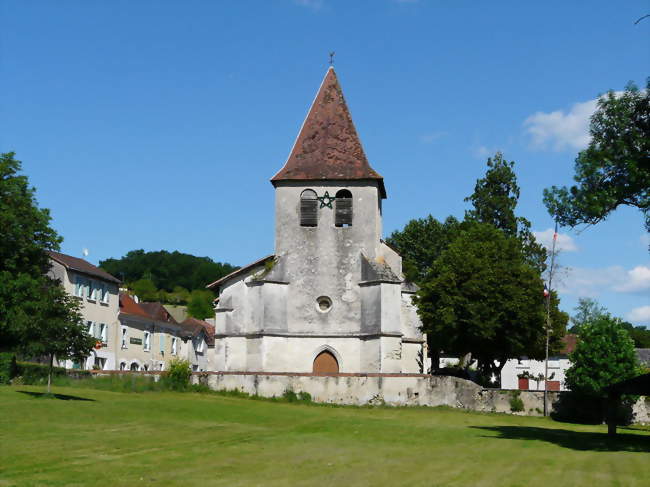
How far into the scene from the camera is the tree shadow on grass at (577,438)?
23159mm

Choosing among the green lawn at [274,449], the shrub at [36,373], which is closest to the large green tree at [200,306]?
the shrub at [36,373]

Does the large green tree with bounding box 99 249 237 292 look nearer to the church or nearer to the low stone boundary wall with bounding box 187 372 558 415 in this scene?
the church

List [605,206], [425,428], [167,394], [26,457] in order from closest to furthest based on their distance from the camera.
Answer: [26,457] < [605,206] < [425,428] < [167,394]

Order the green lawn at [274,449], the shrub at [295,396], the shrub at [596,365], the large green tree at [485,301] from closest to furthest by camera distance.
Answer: the green lawn at [274,449] → the shrub at [295,396] → the shrub at [596,365] → the large green tree at [485,301]

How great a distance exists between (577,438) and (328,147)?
985 inches

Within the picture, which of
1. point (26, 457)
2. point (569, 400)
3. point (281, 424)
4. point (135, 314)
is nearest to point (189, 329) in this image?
point (135, 314)

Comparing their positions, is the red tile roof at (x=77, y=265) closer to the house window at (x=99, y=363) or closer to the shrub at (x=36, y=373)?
the house window at (x=99, y=363)

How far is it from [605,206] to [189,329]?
64.7 meters

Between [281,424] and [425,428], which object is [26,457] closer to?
[281,424]

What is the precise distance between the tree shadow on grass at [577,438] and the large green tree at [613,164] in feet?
22.2

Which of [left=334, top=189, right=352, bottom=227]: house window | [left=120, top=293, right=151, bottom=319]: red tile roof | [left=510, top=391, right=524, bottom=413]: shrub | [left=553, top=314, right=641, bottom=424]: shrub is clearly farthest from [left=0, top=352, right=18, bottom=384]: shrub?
[left=120, top=293, right=151, bottom=319]: red tile roof

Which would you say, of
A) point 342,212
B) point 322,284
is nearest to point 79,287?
point 322,284

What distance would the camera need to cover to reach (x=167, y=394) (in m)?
37.7

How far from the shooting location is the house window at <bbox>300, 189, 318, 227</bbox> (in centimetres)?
4556
